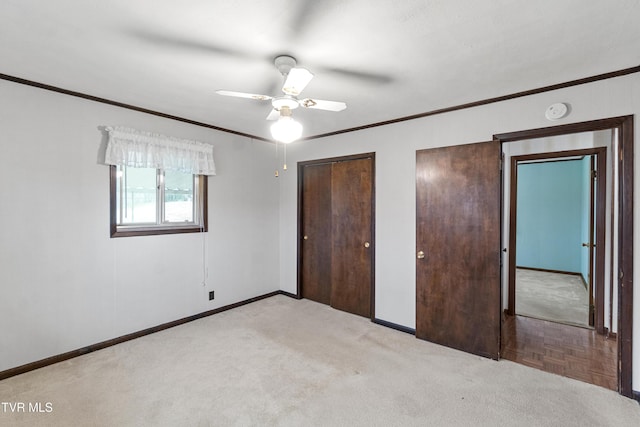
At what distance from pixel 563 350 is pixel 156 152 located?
4621mm

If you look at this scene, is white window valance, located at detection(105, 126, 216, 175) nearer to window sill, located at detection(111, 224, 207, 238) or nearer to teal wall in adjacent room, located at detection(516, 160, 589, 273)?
window sill, located at detection(111, 224, 207, 238)

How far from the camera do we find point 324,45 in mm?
1891

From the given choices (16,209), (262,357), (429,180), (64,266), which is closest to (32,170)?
(16,209)

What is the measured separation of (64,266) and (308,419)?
8.18ft

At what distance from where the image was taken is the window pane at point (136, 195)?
10.1 feet

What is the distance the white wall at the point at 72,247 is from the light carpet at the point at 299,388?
32 centimetres

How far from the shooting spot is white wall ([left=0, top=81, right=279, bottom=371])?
241cm

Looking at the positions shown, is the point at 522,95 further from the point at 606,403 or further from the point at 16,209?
the point at 16,209

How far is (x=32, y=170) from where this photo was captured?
2.49m

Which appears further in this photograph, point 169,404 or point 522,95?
point 522,95

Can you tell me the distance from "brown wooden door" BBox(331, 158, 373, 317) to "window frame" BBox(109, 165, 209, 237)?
1.68 meters

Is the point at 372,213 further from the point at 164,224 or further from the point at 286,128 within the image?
the point at 164,224

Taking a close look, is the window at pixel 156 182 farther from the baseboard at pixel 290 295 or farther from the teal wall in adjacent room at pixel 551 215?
the teal wall in adjacent room at pixel 551 215

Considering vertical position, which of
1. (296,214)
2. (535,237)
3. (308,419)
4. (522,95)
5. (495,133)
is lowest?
(308,419)
